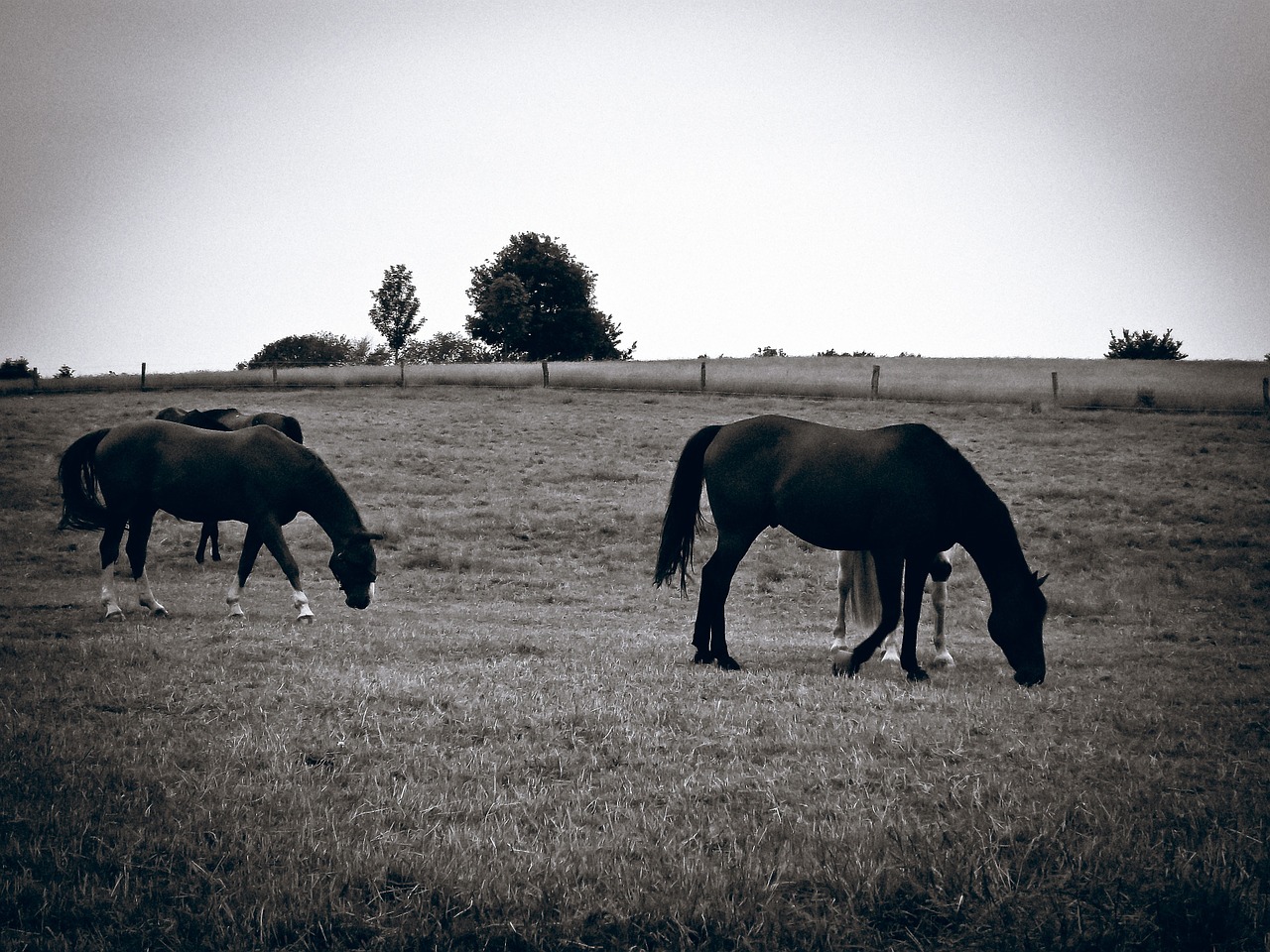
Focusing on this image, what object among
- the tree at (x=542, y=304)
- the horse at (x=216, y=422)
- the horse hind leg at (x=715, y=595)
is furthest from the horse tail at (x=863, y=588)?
the tree at (x=542, y=304)

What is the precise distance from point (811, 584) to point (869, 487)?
24.7 feet

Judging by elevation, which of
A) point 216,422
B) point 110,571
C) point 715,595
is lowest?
point 110,571

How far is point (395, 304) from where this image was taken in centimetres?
7500

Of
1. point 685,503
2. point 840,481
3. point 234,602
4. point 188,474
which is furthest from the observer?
point 188,474

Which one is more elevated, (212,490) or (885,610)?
(212,490)

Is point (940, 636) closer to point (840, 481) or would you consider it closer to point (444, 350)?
point (840, 481)

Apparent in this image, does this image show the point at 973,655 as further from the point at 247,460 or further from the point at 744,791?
the point at 247,460

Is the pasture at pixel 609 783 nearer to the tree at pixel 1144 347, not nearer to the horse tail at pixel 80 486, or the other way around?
the horse tail at pixel 80 486

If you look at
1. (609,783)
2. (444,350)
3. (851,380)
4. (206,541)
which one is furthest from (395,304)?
(609,783)

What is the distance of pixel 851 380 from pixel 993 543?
1277 inches

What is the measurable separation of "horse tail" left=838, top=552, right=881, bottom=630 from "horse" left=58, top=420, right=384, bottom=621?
6.26m

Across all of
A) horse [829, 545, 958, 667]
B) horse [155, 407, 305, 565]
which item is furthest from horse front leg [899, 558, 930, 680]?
horse [155, 407, 305, 565]

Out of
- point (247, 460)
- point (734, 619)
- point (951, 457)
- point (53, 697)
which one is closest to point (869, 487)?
point (951, 457)

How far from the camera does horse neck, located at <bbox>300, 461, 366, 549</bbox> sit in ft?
39.3
